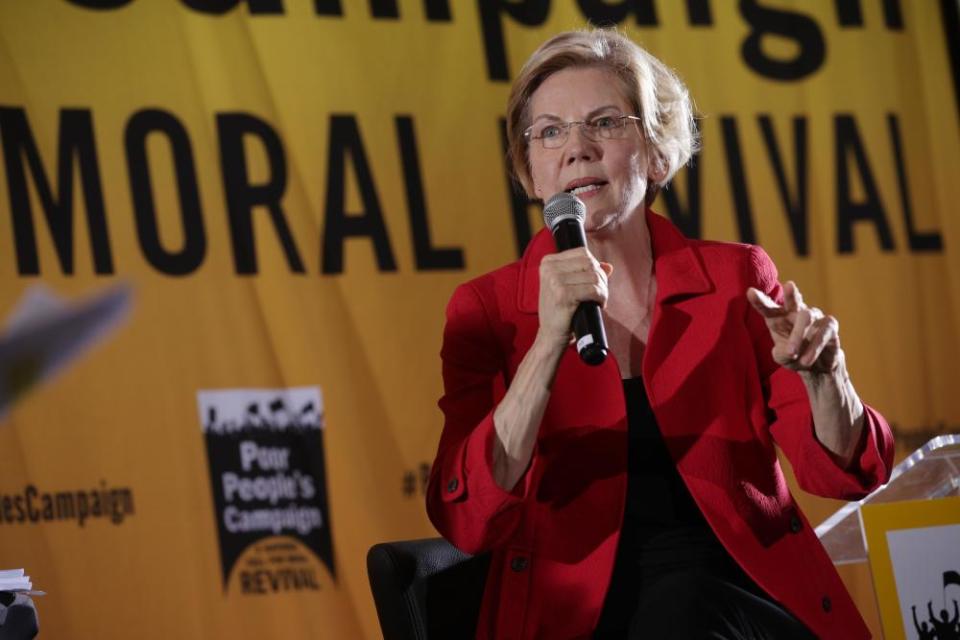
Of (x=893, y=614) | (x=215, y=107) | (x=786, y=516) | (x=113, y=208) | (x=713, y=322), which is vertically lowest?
(x=893, y=614)

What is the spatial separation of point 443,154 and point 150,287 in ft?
2.86

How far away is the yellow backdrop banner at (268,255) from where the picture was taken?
304cm

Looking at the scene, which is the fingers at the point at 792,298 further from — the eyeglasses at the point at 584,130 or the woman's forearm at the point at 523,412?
the eyeglasses at the point at 584,130

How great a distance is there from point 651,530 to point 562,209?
0.45m

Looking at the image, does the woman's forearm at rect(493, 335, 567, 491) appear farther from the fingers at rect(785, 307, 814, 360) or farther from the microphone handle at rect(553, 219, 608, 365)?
the fingers at rect(785, 307, 814, 360)

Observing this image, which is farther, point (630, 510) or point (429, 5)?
point (429, 5)

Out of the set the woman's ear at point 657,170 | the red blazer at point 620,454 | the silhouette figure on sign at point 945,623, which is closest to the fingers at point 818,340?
the red blazer at point 620,454

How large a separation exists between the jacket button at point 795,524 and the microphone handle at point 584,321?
44cm

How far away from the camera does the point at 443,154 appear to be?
351 centimetres

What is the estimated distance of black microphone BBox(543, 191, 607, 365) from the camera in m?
1.50

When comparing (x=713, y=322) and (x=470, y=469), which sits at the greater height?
(x=713, y=322)

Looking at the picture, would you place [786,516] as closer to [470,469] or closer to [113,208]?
[470,469]

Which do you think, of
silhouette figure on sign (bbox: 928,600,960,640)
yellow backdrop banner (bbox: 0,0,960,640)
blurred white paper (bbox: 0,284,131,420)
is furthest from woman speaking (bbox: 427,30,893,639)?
yellow backdrop banner (bbox: 0,0,960,640)

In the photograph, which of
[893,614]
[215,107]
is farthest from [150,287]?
[893,614]
